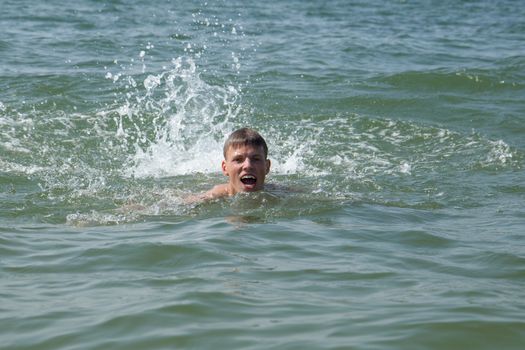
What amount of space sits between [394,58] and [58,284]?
36.4 ft

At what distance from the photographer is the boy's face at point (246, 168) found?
27.0ft

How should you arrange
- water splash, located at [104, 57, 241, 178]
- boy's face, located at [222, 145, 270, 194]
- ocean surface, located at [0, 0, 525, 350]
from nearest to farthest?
ocean surface, located at [0, 0, 525, 350] < boy's face, located at [222, 145, 270, 194] < water splash, located at [104, 57, 241, 178]

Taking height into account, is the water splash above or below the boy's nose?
below

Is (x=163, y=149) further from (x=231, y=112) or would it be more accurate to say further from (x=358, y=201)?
(x=358, y=201)

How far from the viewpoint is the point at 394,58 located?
52.3 feet

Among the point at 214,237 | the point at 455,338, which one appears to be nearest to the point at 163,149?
the point at 214,237

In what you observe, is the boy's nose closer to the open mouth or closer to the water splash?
the open mouth

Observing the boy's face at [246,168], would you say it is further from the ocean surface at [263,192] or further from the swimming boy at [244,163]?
the ocean surface at [263,192]

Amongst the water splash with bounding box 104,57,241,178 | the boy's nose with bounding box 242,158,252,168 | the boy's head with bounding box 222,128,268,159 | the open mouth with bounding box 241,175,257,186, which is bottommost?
the water splash with bounding box 104,57,241,178

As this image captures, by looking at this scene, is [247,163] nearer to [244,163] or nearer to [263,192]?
[244,163]

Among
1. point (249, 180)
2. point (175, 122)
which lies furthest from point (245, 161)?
point (175, 122)

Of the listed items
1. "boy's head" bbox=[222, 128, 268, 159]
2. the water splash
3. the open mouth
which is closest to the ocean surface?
the water splash

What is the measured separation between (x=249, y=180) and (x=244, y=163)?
0.16 m

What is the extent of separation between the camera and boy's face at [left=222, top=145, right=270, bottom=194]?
824cm
